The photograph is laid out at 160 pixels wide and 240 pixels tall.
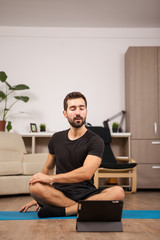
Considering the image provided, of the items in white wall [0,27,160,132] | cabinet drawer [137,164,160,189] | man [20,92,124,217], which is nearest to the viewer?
man [20,92,124,217]

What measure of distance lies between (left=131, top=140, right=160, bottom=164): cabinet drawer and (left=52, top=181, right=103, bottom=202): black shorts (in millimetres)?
2682

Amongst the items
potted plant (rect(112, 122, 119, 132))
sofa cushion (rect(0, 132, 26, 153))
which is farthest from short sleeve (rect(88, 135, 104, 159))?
potted plant (rect(112, 122, 119, 132))

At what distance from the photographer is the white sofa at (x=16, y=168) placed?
3.81 meters

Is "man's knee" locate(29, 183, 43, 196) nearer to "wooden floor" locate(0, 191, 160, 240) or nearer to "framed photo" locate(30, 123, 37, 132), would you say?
"wooden floor" locate(0, 191, 160, 240)

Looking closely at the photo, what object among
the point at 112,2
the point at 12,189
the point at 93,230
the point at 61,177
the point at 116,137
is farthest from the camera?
the point at 116,137

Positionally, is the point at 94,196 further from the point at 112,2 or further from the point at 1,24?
the point at 1,24

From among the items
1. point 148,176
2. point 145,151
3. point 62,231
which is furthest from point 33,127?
point 62,231

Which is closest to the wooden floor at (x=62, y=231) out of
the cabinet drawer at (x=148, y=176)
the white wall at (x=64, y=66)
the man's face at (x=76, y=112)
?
the man's face at (x=76, y=112)

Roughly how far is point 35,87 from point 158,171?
2.49 meters

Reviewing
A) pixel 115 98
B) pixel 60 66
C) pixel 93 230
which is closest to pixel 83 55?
pixel 60 66

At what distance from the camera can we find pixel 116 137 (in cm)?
511

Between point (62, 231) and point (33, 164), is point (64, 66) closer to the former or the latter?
point (33, 164)

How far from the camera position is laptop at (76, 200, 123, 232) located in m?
1.73

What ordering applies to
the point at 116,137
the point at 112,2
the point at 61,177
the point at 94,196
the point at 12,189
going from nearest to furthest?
the point at 61,177 < the point at 94,196 < the point at 12,189 < the point at 112,2 < the point at 116,137
